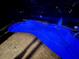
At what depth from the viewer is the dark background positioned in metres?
2.22

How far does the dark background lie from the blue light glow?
1.62 ft

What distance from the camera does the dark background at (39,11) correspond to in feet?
7.30

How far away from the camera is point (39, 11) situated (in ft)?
7.88

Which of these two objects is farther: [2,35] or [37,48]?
[2,35]

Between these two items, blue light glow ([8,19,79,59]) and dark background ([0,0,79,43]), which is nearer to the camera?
blue light glow ([8,19,79,59])

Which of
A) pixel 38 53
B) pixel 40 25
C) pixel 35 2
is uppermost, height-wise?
pixel 35 2

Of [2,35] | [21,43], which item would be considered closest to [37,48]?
[21,43]

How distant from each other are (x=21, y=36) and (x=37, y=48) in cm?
31

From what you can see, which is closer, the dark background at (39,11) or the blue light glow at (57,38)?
the blue light glow at (57,38)

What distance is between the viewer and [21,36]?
1.73 metres

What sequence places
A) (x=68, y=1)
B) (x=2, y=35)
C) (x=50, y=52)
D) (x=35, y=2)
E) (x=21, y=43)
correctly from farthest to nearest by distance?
(x=35, y=2), (x=68, y=1), (x=2, y=35), (x=21, y=43), (x=50, y=52)

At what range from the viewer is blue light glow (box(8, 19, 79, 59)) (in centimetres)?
142

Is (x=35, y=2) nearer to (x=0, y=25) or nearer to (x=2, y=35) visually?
(x=0, y=25)

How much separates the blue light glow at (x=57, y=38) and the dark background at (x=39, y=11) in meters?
0.49
